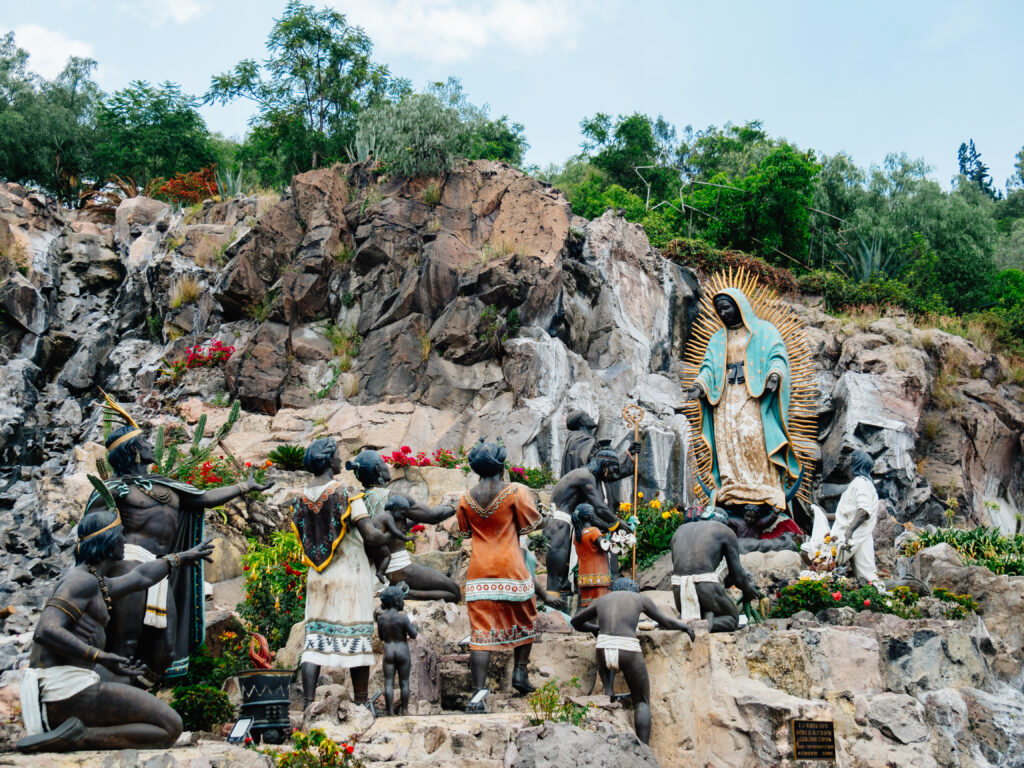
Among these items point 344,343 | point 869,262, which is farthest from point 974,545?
point 869,262

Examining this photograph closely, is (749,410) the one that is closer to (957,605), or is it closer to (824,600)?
(824,600)

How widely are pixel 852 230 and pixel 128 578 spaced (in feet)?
83.4

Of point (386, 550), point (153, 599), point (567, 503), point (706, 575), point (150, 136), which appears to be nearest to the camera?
point (153, 599)

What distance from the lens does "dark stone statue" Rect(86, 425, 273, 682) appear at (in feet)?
24.6

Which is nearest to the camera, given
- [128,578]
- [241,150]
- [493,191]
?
[128,578]

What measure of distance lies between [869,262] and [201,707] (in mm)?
22939

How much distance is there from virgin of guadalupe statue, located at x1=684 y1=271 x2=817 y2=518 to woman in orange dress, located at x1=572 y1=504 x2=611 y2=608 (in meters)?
5.70

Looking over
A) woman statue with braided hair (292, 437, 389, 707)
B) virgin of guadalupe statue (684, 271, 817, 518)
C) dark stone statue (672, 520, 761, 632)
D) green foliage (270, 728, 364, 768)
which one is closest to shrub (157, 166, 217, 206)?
virgin of guadalupe statue (684, 271, 817, 518)

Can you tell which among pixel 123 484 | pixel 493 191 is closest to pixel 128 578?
pixel 123 484

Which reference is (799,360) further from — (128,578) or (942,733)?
(128,578)

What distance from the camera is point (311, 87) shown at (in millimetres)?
26438

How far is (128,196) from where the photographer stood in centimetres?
2856

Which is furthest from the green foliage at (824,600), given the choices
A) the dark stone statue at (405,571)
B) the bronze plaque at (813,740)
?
the dark stone statue at (405,571)

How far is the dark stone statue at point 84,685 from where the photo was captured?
5938 mm
